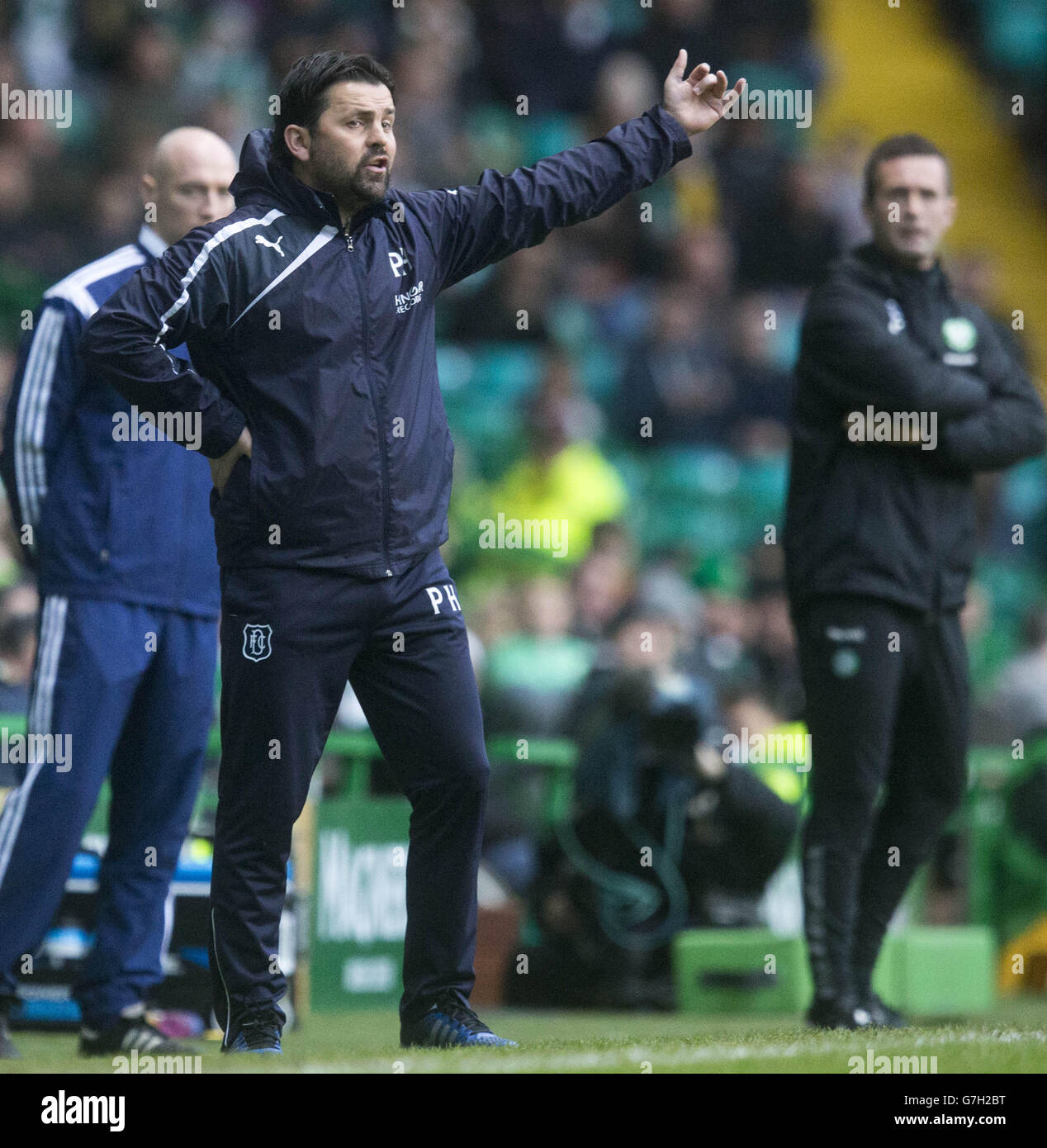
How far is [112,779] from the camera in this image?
5.43 metres

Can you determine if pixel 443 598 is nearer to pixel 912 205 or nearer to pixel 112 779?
pixel 112 779

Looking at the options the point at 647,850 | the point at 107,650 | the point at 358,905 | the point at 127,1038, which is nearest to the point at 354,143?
the point at 107,650

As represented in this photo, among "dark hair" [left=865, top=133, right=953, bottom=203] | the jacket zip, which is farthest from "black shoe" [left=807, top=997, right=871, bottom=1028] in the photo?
"dark hair" [left=865, top=133, right=953, bottom=203]

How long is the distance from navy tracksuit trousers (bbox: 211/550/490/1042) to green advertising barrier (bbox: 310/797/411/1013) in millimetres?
2708

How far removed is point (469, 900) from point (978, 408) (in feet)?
7.07

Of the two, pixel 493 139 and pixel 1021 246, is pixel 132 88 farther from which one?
pixel 1021 246

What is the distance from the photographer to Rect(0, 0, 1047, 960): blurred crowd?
10484 mm

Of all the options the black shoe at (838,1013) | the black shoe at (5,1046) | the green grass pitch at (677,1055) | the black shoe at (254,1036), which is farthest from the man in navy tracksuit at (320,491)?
the black shoe at (838,1013)

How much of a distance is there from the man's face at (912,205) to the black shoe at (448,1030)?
2.61 m

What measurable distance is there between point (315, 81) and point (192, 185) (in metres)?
1.00

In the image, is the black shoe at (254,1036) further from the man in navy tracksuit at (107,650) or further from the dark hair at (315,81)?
the dark hair at (315,81)

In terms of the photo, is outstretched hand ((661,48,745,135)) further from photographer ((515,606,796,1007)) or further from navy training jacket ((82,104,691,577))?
photographer ((515,606,796,1007))

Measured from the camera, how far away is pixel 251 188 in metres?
4.69
